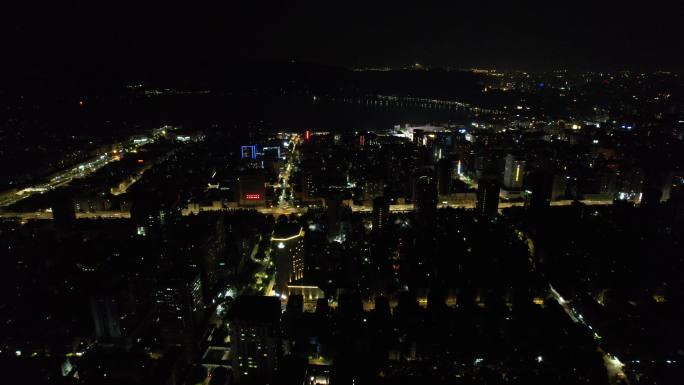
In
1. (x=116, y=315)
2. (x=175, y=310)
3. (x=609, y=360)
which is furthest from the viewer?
(x=116, y=315)

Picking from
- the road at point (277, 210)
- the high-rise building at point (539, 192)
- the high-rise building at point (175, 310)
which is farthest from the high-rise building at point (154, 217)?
the high-rise building at point (539, 192)

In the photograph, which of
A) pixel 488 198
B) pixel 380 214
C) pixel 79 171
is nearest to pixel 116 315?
pixel 380 214

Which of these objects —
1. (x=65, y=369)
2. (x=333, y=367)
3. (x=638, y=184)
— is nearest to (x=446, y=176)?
(x=638, y=184)

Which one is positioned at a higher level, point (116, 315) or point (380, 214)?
point (380, 214)

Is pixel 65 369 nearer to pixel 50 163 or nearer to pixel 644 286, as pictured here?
pixel 644 286

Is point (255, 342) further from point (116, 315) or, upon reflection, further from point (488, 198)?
point (488, 198)

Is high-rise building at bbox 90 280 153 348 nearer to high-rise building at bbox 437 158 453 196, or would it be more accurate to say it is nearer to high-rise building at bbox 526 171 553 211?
high-rise building at bbox 437 158 453 196

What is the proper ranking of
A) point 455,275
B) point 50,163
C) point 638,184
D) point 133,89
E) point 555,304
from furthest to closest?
point 133,89
point 50,163
point 638,184
point 455,275
point 555,304
